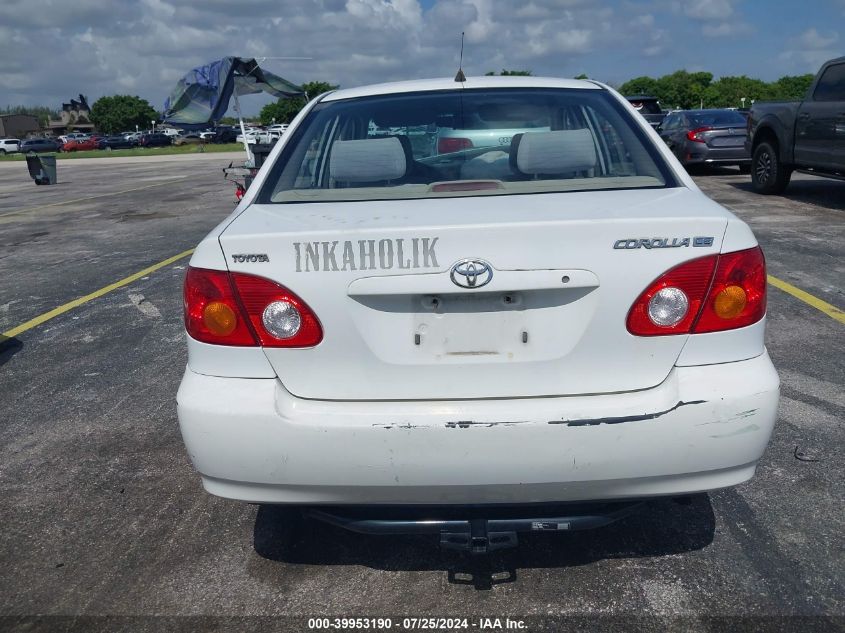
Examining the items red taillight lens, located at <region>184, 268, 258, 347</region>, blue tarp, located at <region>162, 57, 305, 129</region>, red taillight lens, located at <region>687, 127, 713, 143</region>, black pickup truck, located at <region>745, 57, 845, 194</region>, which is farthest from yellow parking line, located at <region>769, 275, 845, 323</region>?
blue tarp, located at <region>162, 57, 305, 129</region>

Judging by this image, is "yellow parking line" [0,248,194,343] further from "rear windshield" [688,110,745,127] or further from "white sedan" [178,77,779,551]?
"rear windshield" [688,110,745,127]

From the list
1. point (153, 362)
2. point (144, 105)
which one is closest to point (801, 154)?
point (153, 362)

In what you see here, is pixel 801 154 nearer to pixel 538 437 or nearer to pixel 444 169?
pixel 444 169

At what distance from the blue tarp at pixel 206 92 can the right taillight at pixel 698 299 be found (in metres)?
14.2

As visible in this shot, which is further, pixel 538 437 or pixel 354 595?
pixel 354 595

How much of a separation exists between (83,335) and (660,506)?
4.49 m

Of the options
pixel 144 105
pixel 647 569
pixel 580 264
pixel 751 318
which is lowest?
pixel 144 105

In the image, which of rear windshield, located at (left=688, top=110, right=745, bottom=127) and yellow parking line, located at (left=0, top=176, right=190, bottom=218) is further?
rear windshield, located at (left=688, top=110, right=745, bottom=127)

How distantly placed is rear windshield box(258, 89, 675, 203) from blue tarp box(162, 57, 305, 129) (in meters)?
12.6

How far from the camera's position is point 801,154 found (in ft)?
37.3

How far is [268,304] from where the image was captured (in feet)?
7.56

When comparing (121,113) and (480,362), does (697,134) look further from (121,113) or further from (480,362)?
(121,113)

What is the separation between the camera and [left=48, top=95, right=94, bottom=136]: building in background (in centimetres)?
12825

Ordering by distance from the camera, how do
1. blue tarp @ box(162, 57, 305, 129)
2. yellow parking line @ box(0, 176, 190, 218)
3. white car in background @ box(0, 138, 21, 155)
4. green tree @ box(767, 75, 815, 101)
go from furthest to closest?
green tree @ box(767, 75, 815, 101)
white car in background @ box(0, 138, 21, 155)
yellow parking line @ box(0, 176, 190, 218)
blue tarp @ box(162, 57, 305, 129)
